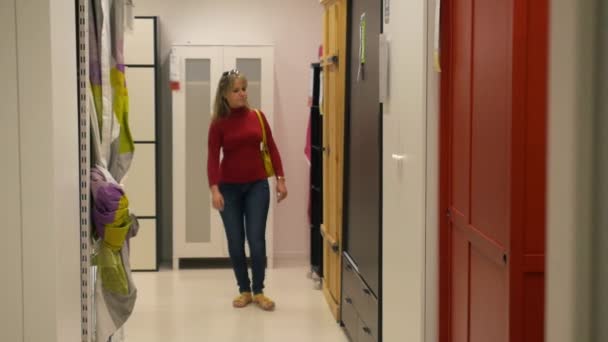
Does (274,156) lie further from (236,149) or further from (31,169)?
(31,169)

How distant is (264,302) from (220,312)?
29 cm

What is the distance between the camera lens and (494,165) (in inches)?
78.2

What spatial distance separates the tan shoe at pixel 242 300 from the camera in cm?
520

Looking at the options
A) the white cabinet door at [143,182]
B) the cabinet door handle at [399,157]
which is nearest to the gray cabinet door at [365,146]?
the cabinet door handle at [399,157]

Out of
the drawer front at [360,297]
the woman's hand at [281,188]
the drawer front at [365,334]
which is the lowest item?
the drawer front at [365,334]

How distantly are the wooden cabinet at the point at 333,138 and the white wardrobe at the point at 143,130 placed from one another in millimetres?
1615

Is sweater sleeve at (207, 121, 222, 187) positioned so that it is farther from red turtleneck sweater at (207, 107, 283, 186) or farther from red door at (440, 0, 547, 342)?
red door at (440, 0, 547, 342)

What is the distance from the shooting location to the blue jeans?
16.6 feet

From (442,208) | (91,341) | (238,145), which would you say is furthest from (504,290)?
(238,145)

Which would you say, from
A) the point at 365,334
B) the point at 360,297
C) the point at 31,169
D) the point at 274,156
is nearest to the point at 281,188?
the point at 274,156

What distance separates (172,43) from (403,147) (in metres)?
4.22

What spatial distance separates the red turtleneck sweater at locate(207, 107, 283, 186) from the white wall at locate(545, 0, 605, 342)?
12.9 feet

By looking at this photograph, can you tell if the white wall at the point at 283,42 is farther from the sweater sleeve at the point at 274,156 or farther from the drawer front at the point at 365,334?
the drawer front at the point at 365,334

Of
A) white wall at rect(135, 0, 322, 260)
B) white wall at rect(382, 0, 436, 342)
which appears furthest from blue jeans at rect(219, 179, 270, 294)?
white wall at rect(382, 0, 436, 342)
